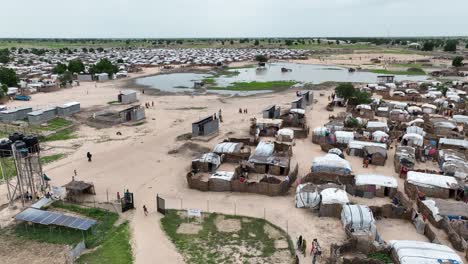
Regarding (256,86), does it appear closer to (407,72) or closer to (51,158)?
(407,72)

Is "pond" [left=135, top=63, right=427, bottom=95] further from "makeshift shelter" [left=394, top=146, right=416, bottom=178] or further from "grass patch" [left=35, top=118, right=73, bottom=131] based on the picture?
"makeshift shelter" [left=394, top=146, right=416, bottom=178]

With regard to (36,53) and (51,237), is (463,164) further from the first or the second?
(36,53)

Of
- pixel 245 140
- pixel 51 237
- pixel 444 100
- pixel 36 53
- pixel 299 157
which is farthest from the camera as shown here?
pixel 36 53

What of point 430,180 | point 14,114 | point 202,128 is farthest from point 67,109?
point 430,180

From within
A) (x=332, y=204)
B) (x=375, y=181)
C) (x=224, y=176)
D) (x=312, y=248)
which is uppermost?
(x=375, y=181)

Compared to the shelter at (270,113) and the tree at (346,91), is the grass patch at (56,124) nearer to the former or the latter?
the shelter at (270,113)

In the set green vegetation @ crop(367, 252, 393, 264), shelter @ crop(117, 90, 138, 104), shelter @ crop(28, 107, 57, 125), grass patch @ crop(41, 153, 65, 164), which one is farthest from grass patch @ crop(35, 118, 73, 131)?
green vegetation @ crop(367, 252, 393, 264)

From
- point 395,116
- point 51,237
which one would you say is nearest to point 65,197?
point 51,237

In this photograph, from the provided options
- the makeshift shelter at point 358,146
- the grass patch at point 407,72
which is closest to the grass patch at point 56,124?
the makeshift shelter at point 358,146
